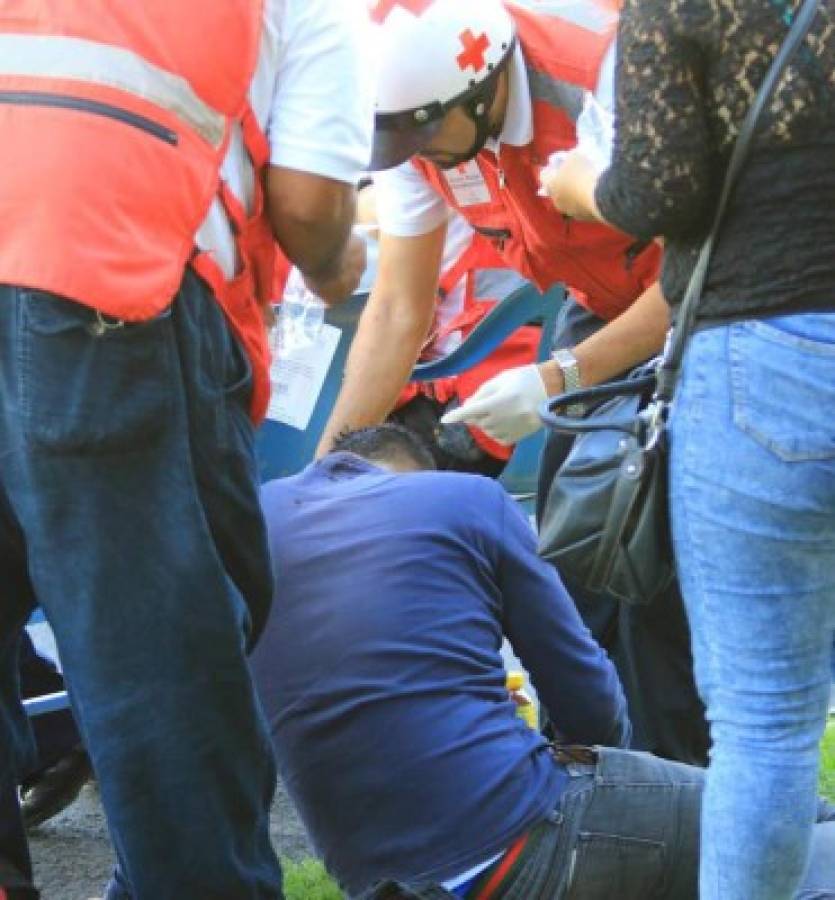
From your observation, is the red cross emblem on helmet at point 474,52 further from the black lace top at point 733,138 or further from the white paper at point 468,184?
the black lace top at point 733,138

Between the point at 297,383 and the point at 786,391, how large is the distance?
201 cm

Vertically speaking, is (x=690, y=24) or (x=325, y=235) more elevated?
(x=690, y=24)

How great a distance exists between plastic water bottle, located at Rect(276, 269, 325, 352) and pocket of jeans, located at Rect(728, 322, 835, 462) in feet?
6.35

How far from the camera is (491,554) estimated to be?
243 cm

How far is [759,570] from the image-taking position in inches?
75.6

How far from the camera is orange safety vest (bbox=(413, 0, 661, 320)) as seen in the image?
9.66ft

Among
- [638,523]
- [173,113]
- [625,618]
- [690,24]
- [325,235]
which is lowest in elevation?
[625,618]

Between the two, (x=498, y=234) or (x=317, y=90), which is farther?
(x=498, y=234)

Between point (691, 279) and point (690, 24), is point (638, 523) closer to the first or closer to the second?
point (691, 279)

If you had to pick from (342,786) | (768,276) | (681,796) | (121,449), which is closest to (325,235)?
(121,449)

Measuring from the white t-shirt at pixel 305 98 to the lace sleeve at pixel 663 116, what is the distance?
358 millimetres

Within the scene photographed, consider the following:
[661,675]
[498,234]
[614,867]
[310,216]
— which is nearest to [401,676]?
[614,867]

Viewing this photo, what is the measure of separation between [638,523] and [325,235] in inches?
22.5

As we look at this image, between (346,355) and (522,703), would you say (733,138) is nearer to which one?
(522,703)
